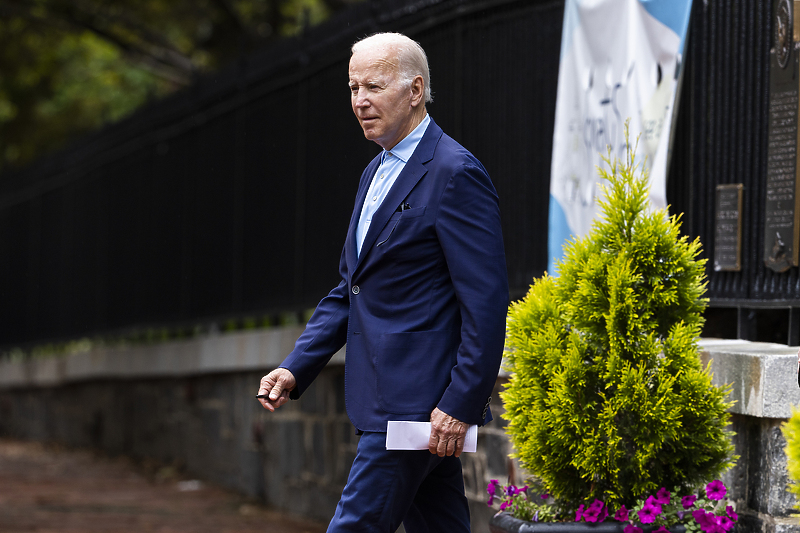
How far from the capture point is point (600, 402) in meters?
3.87

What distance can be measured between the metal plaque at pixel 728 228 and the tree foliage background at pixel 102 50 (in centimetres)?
610

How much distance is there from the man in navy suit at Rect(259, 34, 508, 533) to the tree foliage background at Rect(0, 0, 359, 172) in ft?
22.2

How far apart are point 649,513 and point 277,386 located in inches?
51.0

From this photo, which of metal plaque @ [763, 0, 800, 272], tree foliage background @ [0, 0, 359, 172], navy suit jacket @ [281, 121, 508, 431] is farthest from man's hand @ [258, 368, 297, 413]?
tree foliage background @ [0, 0, 359, 172]

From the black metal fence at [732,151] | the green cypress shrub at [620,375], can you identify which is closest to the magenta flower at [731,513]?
the green cypress shrub at [620,375]

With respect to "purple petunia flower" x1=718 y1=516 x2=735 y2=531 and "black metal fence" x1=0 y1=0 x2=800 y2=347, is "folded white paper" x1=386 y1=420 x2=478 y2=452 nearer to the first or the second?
"purple petunia flower" x1=718 y1=516 x2=735 y2=531

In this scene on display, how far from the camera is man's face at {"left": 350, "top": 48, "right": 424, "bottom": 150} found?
3262 millimetres

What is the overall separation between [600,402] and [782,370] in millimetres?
658

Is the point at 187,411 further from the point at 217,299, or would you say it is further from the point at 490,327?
the point at 490,327

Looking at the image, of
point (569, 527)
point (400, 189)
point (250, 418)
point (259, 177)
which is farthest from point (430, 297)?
point (250, 418)

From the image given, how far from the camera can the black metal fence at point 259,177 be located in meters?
5.66

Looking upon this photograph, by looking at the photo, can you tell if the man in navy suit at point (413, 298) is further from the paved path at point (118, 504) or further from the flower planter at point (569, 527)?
the paved path at point (118, 504)

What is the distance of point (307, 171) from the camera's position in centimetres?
765

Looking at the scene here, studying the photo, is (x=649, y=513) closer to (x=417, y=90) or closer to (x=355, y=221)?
(x=355, y=221)
